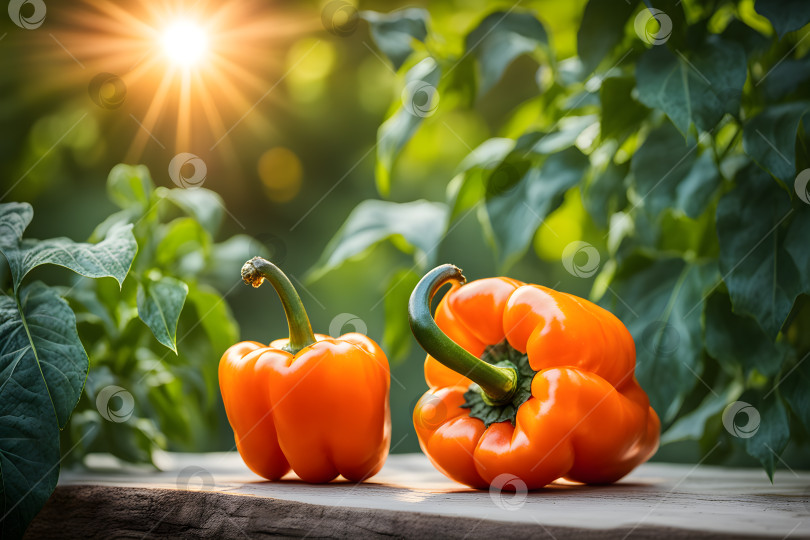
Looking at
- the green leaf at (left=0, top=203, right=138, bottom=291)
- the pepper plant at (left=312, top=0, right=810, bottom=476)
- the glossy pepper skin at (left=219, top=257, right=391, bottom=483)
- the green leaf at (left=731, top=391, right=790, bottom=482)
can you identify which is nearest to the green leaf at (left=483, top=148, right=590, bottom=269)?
the pepper plant at (left=312, top=0, right=810, bottom=476)

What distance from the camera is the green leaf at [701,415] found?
3.17ft

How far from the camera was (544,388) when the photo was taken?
2.51 feet

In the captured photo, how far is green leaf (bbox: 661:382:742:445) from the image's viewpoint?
967 millimetres

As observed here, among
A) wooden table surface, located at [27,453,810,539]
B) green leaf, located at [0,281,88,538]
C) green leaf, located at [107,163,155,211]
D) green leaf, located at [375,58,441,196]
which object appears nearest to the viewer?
wooden table surface, located at [27,453,810,539]

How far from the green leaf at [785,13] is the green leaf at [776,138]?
0.09 m

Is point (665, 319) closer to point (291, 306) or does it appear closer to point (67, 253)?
point (291, 306)

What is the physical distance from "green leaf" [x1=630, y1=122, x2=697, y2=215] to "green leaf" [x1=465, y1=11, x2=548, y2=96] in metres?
0.22

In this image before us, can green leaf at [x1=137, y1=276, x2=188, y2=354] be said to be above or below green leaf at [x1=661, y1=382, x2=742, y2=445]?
above

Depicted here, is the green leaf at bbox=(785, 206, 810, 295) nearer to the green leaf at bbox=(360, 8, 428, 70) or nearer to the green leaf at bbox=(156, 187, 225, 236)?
the green leaf at bbox=(360, 8, 428, 70)

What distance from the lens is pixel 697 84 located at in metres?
0.79

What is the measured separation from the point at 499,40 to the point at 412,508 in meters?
0.67

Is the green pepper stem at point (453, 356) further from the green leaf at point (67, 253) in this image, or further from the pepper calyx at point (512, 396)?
the green leaf at point (67, 253)

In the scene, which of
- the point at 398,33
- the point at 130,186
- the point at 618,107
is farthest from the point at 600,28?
the point at 130,186

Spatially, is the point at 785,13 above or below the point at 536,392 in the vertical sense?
above
